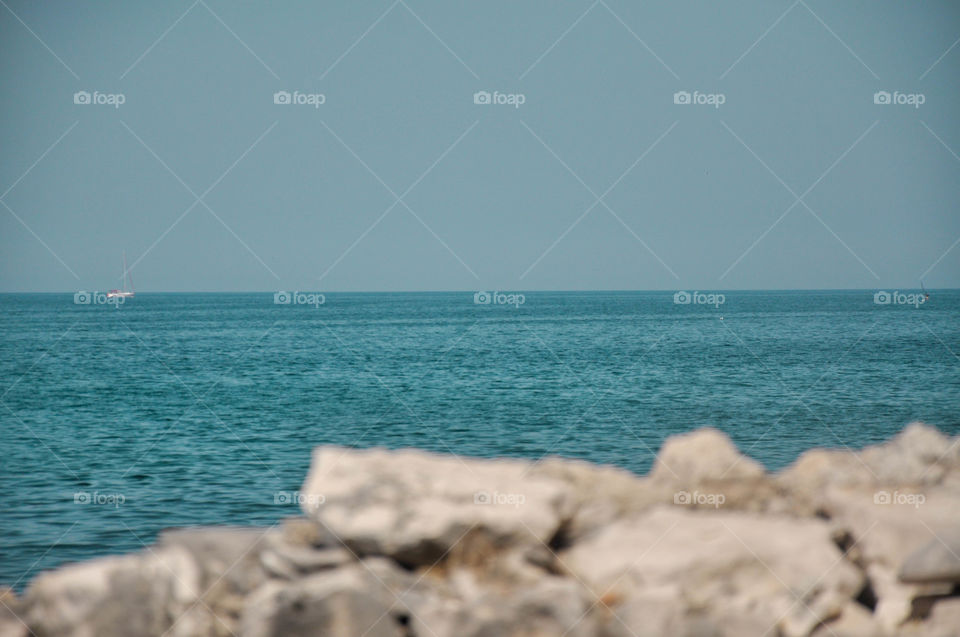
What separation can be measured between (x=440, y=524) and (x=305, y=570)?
5.63ft

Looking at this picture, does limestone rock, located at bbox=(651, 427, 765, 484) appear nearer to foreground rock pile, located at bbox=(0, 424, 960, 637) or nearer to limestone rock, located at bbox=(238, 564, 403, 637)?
foreground rock pile, located at bbox=(0, 424, 960, 637)

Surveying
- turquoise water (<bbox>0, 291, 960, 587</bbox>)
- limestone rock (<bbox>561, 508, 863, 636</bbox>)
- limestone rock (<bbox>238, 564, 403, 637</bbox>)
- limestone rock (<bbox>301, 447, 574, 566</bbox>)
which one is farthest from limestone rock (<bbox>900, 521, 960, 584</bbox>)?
turquoise water (<bbox>0, 291, 960, 587</bbox>)

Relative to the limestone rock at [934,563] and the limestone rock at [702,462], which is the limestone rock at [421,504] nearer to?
the limestone rock at [702,462]

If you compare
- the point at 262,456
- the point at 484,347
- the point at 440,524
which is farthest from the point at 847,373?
the point at 440,524

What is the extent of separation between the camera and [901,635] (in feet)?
32.7

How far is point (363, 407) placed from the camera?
37.9 metres

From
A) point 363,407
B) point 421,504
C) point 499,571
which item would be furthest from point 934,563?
point 363,407

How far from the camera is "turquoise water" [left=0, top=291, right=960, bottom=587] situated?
797 inches

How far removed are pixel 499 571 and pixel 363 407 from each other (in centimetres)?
2801

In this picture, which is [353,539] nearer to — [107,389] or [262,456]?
[262,456]

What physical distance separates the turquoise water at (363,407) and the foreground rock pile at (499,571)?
6016mm

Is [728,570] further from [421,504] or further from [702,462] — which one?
[421,504]

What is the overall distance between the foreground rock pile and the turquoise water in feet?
19.7

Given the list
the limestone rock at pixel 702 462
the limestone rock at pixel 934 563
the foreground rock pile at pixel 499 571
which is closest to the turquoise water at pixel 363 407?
the foreground rock pile at pixel 499 571
